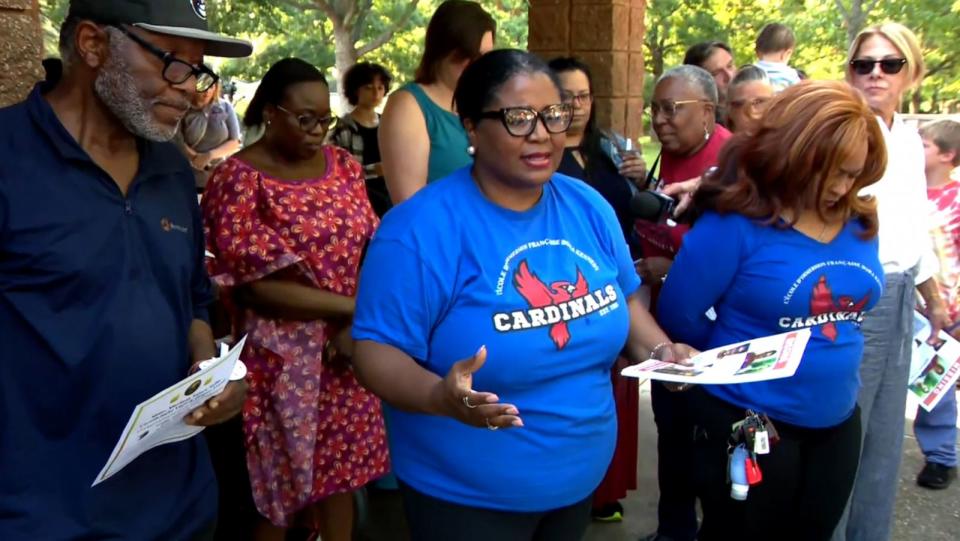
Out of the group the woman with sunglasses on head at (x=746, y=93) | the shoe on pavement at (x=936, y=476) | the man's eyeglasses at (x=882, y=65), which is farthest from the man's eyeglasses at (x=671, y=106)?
the shoe on pavement at (x=936, y=476)

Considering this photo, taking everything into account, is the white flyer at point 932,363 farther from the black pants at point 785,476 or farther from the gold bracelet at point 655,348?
the gold bracelet at point 655,348

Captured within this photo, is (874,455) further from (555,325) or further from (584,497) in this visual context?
(555,325)

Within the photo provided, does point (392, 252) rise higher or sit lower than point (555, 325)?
higher

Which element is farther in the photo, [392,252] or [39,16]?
[39,16]

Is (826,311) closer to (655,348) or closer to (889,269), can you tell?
(655,348)

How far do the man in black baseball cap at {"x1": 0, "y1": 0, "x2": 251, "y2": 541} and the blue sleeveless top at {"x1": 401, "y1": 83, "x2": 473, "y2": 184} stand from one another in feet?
4.28

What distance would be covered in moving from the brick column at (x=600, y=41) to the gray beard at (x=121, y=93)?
415cm

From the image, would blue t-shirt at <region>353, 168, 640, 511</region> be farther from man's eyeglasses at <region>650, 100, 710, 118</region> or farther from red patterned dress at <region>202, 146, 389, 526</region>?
man's eyeglasses at <region>650, 100, 710, 118</region>

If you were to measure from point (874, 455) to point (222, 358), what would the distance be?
2581 mm

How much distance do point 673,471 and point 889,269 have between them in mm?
1194

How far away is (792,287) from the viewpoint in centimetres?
236

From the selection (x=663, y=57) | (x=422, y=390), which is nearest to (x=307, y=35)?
(x=663, y=57)

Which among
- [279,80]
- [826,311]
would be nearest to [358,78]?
[279,80]

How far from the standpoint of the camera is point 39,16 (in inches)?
90.4
